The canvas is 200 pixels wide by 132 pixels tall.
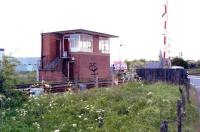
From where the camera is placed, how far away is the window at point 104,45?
45.9 metres

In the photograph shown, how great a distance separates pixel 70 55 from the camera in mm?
42562

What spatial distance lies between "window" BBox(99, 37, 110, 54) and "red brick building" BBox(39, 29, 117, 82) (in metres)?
0.74

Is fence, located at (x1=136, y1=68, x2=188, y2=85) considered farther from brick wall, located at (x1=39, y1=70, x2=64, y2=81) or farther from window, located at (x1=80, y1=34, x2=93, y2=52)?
window, located at (x1=80, y1=34, x2=93, y2=52)

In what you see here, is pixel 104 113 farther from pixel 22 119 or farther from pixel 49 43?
pixel 49 43

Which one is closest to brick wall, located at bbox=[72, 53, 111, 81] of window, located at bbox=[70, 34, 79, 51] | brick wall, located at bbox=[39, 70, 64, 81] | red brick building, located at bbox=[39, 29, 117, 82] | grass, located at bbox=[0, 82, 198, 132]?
red brick building, located at bbox=[39, 29, 117, 82]

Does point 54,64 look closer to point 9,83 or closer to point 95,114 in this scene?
point 9,83

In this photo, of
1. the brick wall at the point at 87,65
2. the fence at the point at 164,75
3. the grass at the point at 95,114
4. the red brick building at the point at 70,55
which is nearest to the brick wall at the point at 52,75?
the red brick building at the point at 70,55

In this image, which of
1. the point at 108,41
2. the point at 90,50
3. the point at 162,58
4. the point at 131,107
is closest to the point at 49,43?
the point at 90,50

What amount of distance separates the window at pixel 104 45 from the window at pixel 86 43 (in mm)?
2107

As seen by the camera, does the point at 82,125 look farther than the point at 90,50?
No

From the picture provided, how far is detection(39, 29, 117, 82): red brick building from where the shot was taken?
137 feet

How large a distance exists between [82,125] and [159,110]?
2333mm

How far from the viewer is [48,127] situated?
9.74 meters

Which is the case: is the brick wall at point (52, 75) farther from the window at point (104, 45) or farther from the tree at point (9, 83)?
the tree at point (9, 83)
